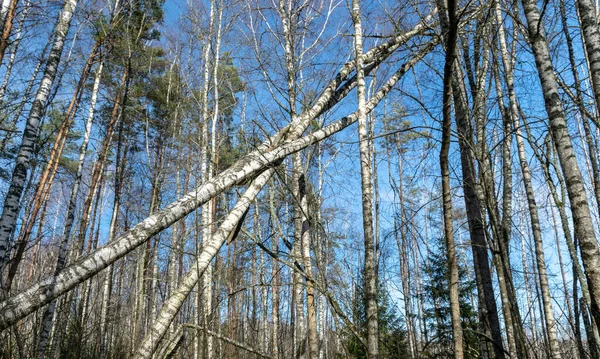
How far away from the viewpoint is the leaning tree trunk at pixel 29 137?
5891 mm

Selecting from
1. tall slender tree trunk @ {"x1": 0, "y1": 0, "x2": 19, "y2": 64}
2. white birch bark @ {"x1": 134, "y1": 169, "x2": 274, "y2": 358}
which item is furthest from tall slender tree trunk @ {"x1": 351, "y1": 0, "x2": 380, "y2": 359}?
tall slender tree trunk @ {"x1": 0, "y1": 0, "x2": 19, "y2": 64}

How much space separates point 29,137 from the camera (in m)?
6.09

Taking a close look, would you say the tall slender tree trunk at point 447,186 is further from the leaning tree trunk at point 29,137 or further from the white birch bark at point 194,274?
the leaning tree trunk at point 29,137

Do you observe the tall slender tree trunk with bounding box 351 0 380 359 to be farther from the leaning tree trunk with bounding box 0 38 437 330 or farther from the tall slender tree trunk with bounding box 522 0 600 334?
the tall slender tree trunk with bounding box 522 0 600 334

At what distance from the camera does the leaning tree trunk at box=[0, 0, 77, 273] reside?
5.89m

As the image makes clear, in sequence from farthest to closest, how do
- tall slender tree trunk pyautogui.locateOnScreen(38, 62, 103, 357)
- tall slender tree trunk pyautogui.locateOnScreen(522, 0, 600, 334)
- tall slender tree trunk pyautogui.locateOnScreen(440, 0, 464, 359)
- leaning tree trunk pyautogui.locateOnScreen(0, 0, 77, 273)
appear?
tall slender tree trunk pyautogui.locateOnScreen(38, 62, 103, 357) < leaning tree trunk pyautogui.locateOnScreen(0, 0, 77, 273) < tall slender tree trunk pyautogui.locateOnScreen(522, 0, 600, 334) < tall slender tree trunk pyautogui.locateOnScreen(440, 0, 464, 359)

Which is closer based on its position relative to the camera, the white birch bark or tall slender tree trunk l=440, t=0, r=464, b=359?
tall slender tree trunk l=440, t=0, r=464, b=359

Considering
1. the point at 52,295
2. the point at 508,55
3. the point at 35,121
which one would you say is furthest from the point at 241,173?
the point at 508,55

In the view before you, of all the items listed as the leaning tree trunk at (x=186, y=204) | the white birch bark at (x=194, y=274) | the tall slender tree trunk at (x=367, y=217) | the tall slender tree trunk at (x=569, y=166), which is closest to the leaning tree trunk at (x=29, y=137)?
the leaning tree trunk at (x=186, y=204)

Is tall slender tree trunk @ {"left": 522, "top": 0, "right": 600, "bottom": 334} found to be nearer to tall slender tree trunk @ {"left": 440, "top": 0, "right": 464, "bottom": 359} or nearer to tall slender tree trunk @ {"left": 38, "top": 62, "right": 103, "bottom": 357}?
tall slender tree trunk @ {"left": 440, "top": 0, "right": 464, "bottom": 359}

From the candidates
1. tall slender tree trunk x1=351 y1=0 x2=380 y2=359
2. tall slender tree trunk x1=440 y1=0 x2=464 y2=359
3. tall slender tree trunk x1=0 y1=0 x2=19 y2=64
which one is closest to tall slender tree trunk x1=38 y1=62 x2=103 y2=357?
tall slender tree trunk x1=0 y1=0 x2=19 y2=64

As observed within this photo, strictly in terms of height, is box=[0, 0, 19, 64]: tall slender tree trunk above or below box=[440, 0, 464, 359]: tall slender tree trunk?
above

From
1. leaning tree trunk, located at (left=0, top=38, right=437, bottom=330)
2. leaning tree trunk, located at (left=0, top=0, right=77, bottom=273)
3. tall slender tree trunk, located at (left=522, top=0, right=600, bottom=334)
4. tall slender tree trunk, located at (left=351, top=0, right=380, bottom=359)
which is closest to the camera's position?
leaning tree trunk, located at (left=0, top=38, right=437, bottom=330)

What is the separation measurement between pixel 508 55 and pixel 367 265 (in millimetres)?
6539
